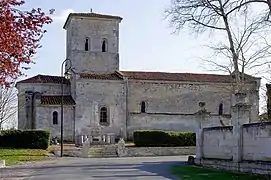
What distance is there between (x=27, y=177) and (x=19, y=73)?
370 inches

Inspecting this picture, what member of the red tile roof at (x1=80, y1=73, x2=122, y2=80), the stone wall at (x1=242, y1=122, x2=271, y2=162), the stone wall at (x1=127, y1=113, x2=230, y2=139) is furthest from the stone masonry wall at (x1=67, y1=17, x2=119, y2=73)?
the stone wall at (x1=242, y1=122, x2=271, y2=162)

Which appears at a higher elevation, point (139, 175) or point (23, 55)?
point (23, 55)

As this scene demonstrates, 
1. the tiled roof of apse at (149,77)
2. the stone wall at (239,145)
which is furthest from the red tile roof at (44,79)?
the stone wall at (239,145)

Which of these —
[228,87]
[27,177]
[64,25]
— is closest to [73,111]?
[64,25]

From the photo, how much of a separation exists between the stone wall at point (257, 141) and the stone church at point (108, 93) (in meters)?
31.9

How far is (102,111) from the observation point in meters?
56.7

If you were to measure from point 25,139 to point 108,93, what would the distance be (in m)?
13.8

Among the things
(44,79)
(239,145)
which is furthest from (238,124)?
(44,79)

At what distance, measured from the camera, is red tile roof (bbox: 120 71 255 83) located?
59.2 m

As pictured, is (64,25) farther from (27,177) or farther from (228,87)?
(27,177)

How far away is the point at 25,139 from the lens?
45.3 metres

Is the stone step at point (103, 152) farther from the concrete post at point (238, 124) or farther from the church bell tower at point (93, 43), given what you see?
the concrete post at point (238, 124)

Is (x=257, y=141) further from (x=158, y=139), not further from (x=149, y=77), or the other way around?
(x=149, y=77)

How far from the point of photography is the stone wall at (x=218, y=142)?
26078 millimetres
